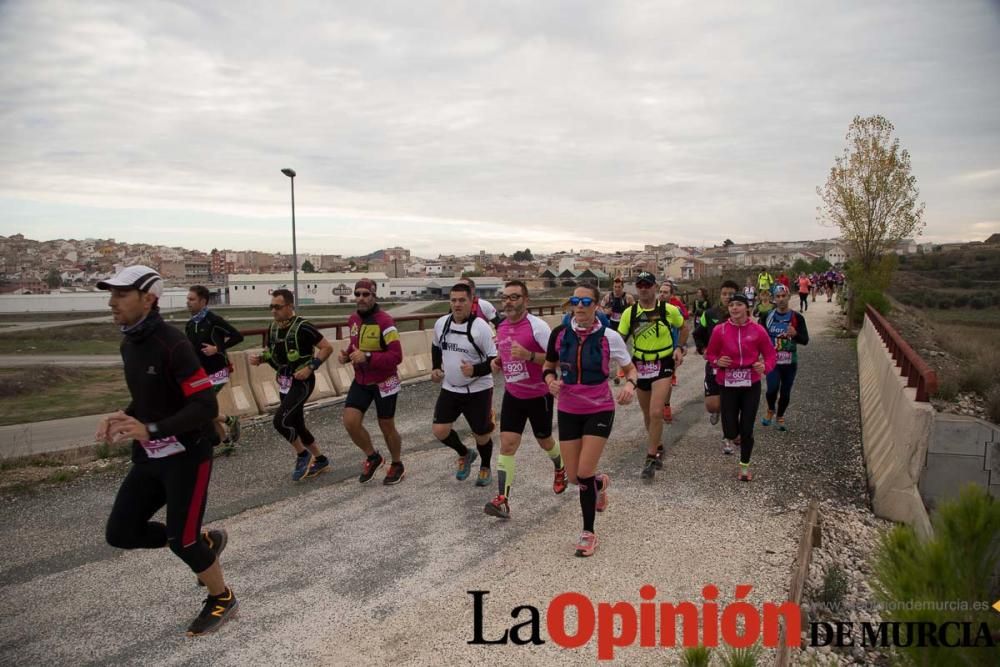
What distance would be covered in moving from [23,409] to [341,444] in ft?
73.9

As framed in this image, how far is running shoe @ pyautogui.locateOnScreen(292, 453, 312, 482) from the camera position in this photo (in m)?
7.00

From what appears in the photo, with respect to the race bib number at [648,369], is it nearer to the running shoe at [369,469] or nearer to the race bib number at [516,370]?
the race bib number at [516,370]

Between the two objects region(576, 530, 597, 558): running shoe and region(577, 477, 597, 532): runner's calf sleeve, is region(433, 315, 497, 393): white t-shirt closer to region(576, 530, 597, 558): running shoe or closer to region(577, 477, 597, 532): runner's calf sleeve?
region(577, 477, 597, 532): runner's calf sleeve

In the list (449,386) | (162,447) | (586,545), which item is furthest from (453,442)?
(162,447)

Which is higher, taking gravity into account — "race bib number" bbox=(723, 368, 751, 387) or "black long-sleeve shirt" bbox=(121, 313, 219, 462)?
"black long-sleeve shirt" bbox=(121, 313, 219, 462)

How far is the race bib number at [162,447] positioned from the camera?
3.82 metres

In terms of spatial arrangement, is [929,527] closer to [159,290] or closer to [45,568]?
[159,290]

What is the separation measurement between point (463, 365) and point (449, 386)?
492 mm

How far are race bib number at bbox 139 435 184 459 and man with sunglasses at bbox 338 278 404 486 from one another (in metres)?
2.84

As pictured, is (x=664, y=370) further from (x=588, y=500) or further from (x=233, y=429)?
(x=233, y=429)

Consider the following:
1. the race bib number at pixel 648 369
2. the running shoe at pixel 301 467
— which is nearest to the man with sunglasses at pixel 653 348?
the race bib number at pixel 648 369

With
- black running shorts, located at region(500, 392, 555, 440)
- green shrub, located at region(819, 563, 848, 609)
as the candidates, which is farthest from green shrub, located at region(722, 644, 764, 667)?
black running shorts, located at region(500, 392, 555, 440)

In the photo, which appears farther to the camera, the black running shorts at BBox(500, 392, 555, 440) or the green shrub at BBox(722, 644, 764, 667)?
the black running shorts at BBox(500, 392, 555, 440)

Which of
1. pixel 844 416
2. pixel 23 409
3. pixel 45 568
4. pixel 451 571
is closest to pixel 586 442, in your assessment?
pixel 451 571
